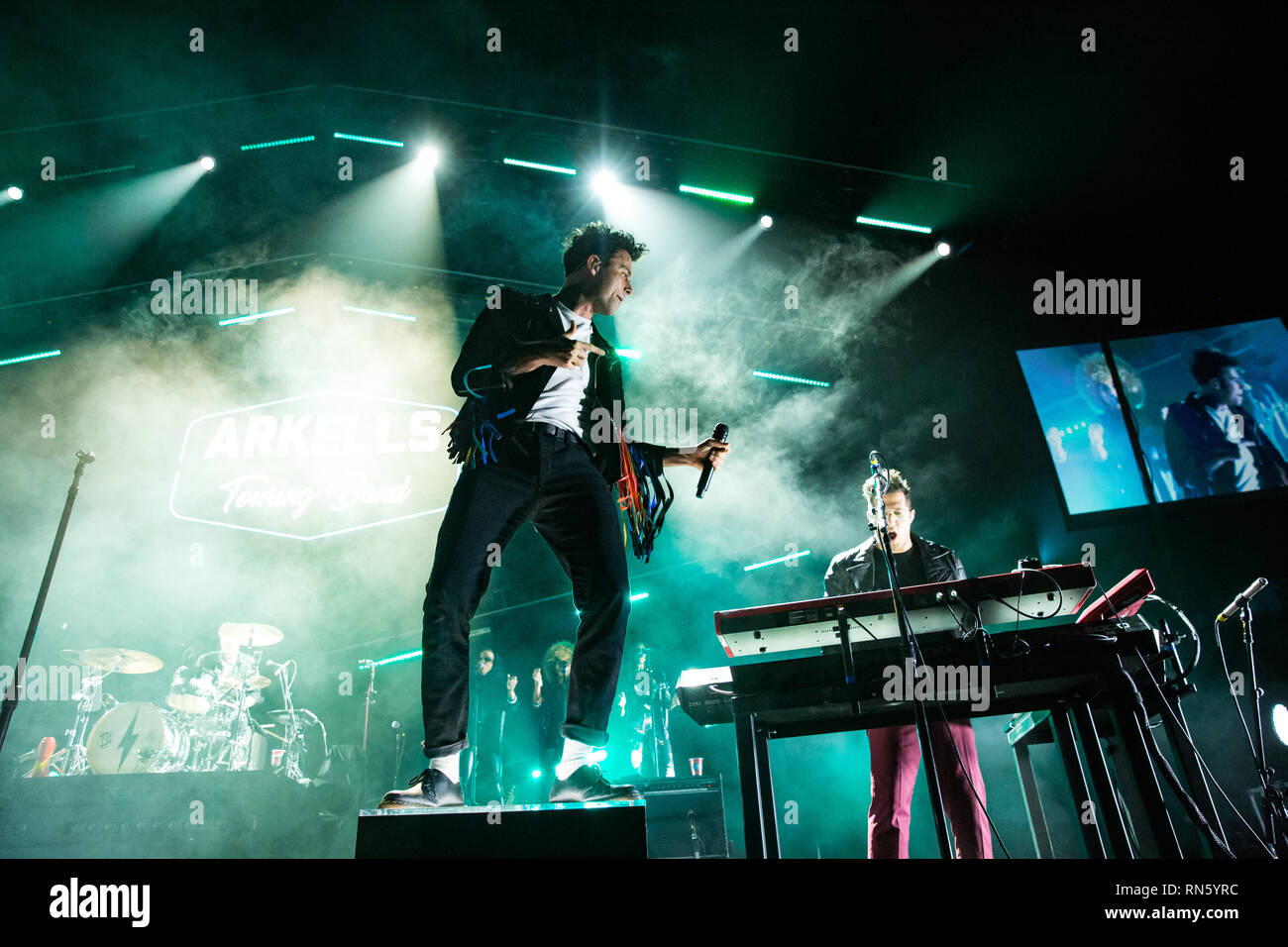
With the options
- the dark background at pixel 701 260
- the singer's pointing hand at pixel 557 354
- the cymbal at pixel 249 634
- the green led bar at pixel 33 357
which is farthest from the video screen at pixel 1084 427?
the green led bar at pixel 33 357

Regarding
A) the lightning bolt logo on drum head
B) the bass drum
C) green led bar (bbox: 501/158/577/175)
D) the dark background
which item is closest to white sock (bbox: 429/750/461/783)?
the dark background

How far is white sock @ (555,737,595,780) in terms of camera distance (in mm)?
1960

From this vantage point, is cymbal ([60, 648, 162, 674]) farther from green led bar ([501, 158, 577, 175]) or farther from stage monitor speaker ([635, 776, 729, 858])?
green led bar ([501, 158, 577, 175])

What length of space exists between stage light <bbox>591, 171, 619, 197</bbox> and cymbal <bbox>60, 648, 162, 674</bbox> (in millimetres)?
6243

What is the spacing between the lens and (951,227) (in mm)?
6203

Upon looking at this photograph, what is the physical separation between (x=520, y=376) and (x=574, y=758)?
4.11 ft

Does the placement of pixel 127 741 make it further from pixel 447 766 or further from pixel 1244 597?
pixel 1244 597

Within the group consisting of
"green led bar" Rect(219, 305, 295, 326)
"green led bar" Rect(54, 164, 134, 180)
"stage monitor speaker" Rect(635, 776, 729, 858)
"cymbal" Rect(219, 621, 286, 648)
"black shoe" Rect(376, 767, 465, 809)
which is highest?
"green led bar" Rect(54, 164, 134, 180)

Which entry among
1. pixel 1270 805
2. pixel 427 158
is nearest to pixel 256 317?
pixel 427 158

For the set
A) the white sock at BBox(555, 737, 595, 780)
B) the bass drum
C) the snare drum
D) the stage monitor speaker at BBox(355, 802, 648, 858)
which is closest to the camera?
the stage monitor speaker at BBox(355, 802, 648, 858)

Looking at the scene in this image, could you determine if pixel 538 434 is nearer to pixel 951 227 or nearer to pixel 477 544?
pixel 477 544

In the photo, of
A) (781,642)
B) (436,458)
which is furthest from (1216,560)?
(436,458)

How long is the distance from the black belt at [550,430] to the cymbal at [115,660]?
639cm

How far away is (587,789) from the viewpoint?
188 centimetres
